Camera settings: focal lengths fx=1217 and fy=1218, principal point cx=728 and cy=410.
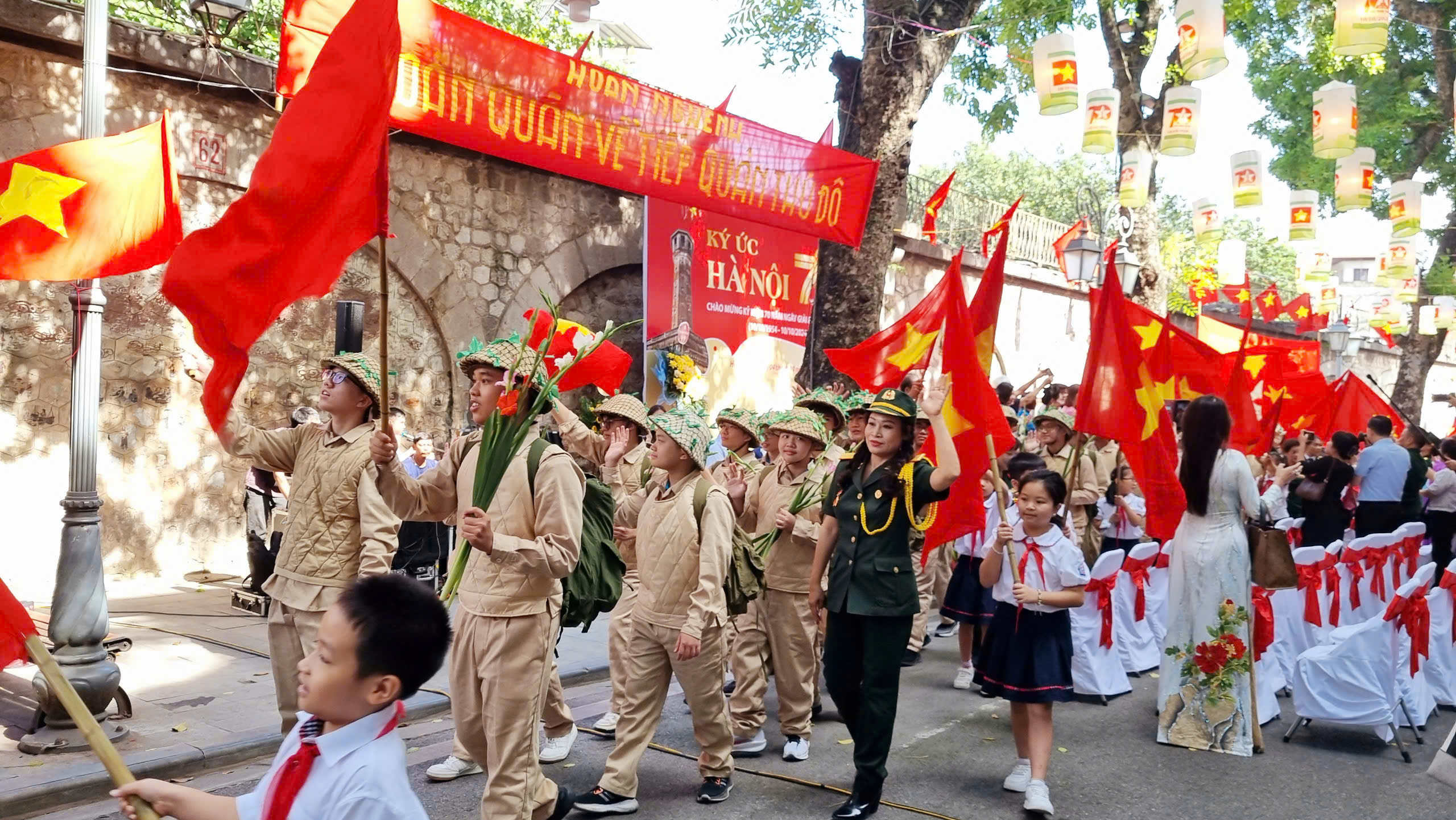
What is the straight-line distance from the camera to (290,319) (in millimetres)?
11000

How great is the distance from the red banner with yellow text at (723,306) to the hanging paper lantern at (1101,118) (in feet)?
12.4

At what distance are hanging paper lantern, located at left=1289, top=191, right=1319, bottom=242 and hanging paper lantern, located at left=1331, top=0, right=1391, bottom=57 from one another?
820 centimetres

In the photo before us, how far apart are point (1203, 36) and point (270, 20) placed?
11378 millimetres

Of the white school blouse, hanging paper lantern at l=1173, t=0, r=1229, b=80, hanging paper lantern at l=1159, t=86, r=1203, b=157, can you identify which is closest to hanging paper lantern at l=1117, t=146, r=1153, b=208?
hanging paper lantern at l=1159, t=86, r=1203, b=157

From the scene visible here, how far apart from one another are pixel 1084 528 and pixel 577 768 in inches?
182

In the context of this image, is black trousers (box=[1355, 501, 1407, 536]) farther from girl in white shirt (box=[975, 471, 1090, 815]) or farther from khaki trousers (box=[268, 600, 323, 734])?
khaki trousers (box=[268, 600, 323, 734])

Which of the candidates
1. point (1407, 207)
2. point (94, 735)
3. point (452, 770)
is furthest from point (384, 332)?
point (1407, 207)

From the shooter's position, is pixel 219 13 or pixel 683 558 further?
pixel 219 13

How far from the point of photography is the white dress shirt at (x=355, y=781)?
230 cm

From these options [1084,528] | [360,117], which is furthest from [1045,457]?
[360,117]

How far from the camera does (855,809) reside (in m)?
5.29

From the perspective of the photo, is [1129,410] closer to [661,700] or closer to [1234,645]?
[1234,645]

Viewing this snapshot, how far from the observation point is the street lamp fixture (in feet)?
25.9

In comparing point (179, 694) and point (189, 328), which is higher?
point (189, 328)
